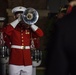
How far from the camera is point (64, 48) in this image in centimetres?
213

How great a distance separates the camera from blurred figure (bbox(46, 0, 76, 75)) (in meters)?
2.13

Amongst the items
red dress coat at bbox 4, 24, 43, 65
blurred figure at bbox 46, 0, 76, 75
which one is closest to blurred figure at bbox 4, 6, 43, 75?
red dress coat at bbox 4, 24, 43, 65

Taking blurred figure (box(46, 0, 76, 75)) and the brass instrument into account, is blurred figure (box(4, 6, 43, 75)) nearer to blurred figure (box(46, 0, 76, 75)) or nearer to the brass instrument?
the brass instrument

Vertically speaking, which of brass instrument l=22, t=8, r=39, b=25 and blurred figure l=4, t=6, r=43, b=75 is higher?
brass instrument l=22, t=8, r=39, b=25

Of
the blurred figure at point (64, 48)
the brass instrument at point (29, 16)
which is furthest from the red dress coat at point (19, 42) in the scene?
the blurred figure at point (64, 48)

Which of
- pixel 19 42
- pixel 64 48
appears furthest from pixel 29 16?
pixel 64 48

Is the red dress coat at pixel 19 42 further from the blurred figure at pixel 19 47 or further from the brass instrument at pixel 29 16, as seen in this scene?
the brass instrument at pixel 29 16

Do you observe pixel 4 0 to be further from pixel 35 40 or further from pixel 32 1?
pixel 35 40

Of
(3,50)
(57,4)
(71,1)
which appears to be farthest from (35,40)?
(57,4)

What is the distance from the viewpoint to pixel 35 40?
618 centimetres

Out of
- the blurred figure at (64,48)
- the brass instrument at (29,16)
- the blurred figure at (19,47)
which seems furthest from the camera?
the brass instrument at (29,16)

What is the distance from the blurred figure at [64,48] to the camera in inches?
83.9

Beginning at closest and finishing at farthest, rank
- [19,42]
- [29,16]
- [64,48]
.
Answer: [64,48]
[19,42]
[29,16]

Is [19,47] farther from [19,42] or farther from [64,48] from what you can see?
[64,48]
